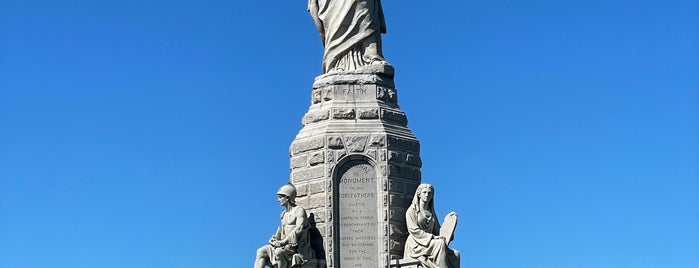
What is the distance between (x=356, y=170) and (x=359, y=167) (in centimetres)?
9

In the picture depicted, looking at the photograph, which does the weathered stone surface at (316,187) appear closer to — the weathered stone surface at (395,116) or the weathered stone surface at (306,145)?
the weathered stone surface at (306,145)

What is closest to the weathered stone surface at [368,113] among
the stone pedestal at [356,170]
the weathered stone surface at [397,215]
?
the stone pedestal at [356,170]

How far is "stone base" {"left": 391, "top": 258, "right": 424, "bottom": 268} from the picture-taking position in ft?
97.7

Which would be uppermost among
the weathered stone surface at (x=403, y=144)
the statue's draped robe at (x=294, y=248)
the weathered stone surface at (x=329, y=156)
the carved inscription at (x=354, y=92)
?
the carved inscription at (x=354, y=92)

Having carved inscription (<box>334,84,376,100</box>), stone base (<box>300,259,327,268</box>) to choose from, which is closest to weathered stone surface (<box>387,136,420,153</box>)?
carved inscription (<box>334,84,376,100</box>)

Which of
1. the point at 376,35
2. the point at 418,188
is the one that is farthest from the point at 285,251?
the point at 376,35

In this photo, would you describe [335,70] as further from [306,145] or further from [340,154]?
[340,154]

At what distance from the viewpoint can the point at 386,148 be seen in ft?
101

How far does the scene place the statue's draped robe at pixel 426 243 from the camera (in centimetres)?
2969

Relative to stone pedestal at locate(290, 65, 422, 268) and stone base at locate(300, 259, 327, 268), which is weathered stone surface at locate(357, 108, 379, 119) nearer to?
stone pedestal at locate(290, 65, 422, 268)

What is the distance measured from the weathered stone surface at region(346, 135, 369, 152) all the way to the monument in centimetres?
2

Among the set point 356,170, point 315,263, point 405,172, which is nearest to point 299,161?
point 356,170

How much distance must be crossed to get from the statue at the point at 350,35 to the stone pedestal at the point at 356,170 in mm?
435

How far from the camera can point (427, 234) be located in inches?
1180
